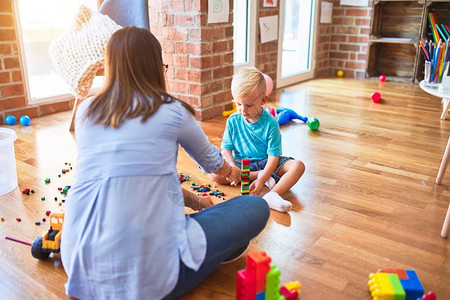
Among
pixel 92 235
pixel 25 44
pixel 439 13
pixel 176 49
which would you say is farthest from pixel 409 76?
pixel 92 235

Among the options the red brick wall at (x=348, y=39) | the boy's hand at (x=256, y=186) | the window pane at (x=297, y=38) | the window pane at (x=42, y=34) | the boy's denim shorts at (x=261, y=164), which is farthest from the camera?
the red brick wall at (x=348, y=39)

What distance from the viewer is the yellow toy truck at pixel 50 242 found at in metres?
1.33

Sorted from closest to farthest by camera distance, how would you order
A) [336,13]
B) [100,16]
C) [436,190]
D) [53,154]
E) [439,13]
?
[436,190] → [53,154] → [100,16] → [439,13] → [336,13]

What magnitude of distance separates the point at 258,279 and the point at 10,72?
2.47 metres

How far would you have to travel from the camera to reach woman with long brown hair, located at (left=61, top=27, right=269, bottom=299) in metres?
1.00

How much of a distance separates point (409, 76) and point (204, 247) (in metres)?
A: 4.27

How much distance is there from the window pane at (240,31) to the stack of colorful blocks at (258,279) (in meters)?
2.84

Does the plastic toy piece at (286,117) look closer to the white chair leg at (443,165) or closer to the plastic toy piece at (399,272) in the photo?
the white chair leg at (443,165)

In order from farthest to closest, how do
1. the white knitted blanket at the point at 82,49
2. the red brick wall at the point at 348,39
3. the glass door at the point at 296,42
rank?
1. the red brick wall at the point at 348,39
2. the glass door at the point at 296,42
3. the white knitted blanket at the point at 82,49

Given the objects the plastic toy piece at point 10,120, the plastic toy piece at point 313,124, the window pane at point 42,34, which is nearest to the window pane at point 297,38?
the plastic toy piece at point 313,124

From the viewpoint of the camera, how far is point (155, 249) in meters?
1.02

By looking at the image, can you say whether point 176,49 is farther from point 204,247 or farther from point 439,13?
point 439,13

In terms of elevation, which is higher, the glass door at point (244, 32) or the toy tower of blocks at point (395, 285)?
the glass door at point (244, 32)

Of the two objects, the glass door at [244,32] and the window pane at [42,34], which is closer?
the window pane at [42,34]
